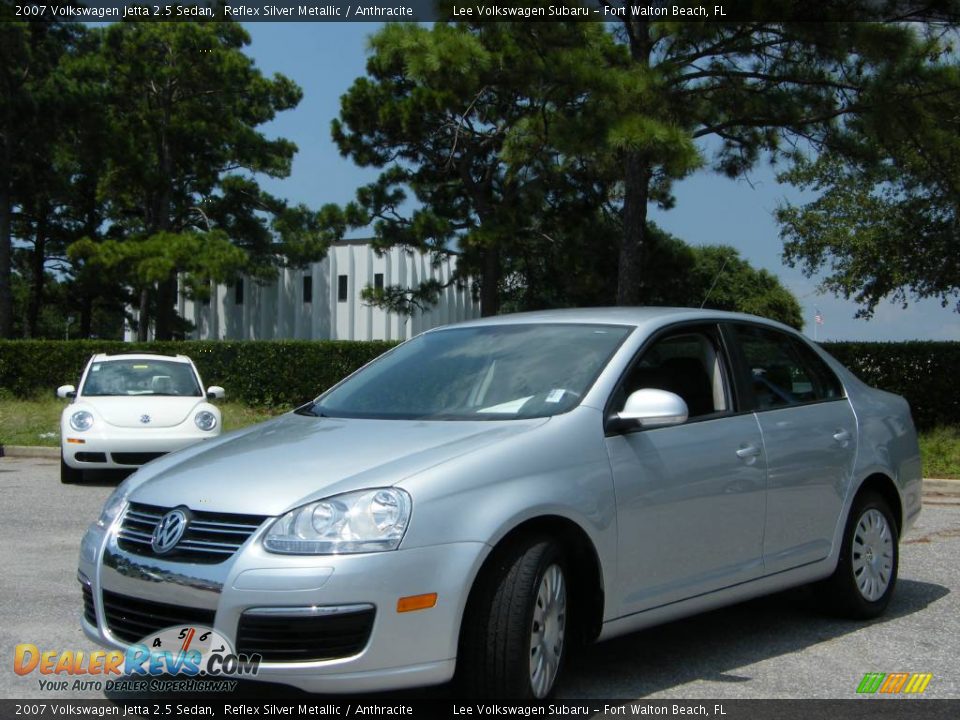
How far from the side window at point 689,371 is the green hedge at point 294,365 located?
40.0 feet

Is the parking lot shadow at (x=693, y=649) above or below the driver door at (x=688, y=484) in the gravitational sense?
below

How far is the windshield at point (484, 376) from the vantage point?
4887 millimetres

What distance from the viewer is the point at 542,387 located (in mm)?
4957

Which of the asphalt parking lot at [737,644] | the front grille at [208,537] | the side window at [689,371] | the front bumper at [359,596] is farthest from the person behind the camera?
the side window at [689,371]

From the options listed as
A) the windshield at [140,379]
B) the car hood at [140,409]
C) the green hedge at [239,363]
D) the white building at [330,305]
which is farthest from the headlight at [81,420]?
the white building at [330,305]

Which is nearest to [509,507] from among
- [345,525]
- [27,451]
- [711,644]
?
[345,525]

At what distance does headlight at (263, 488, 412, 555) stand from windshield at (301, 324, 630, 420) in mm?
892

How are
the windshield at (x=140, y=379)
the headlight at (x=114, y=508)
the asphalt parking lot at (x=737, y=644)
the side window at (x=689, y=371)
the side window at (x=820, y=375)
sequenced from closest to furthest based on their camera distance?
the headlight at (x=114, y=508) → the asphalt parking lot at (x=737, y=644) → the side window at (x=689, y=371) → the side window at (x=820, y=375) → the windshield at (x=140, y=379)

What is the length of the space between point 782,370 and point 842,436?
1.48 ft

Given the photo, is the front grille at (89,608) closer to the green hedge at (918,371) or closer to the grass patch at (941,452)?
the grass patch at (941,452)

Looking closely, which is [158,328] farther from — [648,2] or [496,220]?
[648,2]

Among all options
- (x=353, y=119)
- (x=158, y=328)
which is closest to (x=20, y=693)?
(x=353, y=119)

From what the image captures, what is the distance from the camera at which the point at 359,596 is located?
380 centimetres

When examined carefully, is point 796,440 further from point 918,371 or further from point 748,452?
point 918,371
